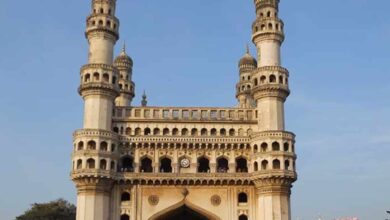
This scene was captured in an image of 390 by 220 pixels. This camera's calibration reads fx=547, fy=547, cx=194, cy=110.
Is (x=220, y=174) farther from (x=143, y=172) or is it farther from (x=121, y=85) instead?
(x=121, y=85)

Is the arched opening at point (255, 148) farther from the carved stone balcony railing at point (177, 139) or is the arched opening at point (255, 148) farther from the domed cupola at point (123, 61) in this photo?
the domed cupola at point (123, 61)

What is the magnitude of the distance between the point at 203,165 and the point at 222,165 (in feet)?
5.18

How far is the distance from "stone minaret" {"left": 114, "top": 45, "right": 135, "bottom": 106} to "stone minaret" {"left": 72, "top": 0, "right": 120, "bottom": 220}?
10.5 m

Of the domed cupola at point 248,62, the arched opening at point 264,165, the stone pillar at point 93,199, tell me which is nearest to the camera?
the stone pillar at point 93,199

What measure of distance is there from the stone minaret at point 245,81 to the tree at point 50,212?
24.5m

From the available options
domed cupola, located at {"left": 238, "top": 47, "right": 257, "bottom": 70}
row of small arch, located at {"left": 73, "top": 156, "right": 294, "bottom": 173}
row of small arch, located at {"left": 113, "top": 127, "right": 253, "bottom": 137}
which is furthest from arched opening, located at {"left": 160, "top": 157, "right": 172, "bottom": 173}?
domed cupola, located at {"left": 238, "top": 47, "right": 257, "bottom": 70}

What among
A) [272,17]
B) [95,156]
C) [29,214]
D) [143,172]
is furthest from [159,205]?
[29,214]

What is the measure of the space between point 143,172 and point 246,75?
19.7 meters

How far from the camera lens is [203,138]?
144ft

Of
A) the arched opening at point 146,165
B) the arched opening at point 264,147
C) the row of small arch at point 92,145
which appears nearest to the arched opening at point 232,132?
the arched opening at point 264,147

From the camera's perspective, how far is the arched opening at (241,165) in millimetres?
44969

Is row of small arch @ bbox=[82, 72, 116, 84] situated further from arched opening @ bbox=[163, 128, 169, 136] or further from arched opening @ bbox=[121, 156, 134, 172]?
arched opening @ bbox=[121, 156, 134, 172]

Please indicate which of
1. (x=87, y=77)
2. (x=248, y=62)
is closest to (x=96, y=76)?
(x=87, y=77)

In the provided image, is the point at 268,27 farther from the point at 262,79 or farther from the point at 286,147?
the point at 286,147
